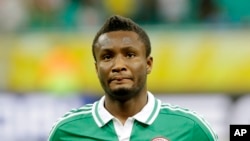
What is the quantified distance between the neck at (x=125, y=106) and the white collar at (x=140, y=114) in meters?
0.02

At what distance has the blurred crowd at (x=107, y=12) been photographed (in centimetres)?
1107

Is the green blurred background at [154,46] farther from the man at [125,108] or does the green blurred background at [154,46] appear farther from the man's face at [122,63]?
the man's face at [122,63]

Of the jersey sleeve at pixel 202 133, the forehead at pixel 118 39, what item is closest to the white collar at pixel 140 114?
the jersey sleeve at pixel 202 133

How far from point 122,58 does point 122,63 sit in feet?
0.13

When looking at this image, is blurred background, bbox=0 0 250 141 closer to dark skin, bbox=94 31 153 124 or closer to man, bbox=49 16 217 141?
man, bbox=49 16 217 141

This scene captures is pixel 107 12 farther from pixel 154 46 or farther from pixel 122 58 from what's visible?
pixel 122 58

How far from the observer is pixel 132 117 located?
5602 mm

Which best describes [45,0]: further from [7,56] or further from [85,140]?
[85,140]

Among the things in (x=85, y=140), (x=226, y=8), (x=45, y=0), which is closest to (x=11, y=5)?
(x=45, y=0)

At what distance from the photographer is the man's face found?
5.40 metres

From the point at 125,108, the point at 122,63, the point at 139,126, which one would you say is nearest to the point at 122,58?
the point at 122,63

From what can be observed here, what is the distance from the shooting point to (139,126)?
221 inches

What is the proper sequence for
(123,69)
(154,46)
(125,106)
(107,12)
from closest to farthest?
(123,69) < (125,106) < (154,46) < (107,12)

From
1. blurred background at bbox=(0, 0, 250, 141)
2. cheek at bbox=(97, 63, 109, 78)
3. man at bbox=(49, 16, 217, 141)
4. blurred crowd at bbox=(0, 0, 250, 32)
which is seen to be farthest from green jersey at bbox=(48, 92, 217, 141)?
blurred crowd at bbox=(0, 0, 250, 32)
